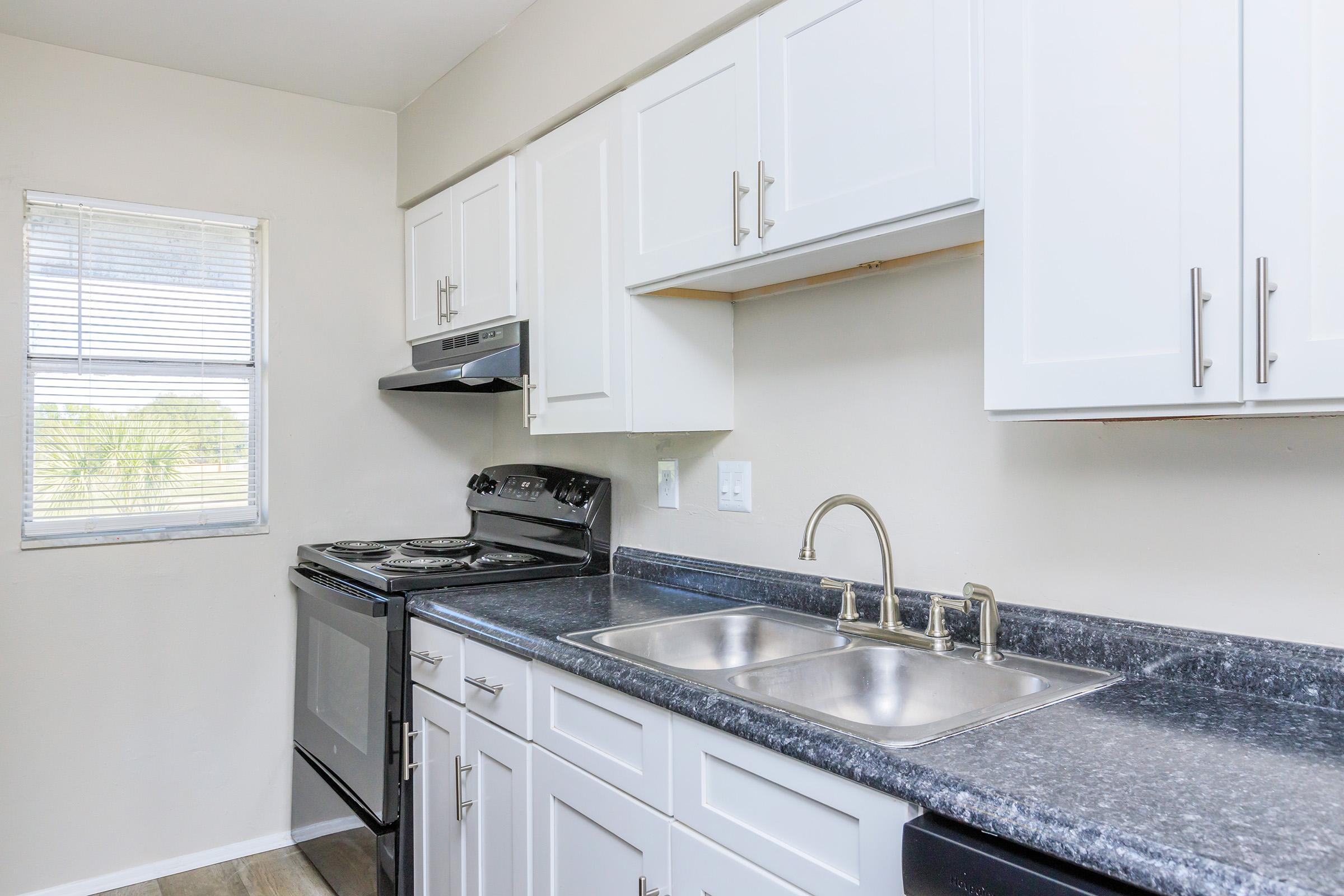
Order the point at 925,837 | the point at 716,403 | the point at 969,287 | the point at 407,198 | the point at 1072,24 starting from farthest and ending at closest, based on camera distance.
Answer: the point at 407,198 → the point at 716,403 → the point at 969,287 → the point at 1072,24 → the point at 925,837

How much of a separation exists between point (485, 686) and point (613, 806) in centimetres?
47

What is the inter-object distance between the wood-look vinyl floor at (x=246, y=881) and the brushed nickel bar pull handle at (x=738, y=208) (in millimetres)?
2203

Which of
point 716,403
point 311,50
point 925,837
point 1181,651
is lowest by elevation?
point 925,837

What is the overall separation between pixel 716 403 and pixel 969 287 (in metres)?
0.72

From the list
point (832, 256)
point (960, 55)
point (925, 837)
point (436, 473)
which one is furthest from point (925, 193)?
point (436, 473)

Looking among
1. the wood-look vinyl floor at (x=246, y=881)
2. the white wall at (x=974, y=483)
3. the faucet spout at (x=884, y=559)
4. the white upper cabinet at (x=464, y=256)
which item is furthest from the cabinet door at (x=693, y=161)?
the wood-look vinyl floor at (x=246, y=881)

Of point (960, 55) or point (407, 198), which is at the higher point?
point (407, 198)

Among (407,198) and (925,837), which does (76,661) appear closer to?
(407,198)

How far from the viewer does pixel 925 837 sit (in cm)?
92

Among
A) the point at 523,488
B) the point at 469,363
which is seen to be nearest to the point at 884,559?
→ the point at 469,363

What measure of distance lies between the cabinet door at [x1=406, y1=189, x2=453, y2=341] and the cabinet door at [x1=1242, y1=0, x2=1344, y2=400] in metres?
2.27

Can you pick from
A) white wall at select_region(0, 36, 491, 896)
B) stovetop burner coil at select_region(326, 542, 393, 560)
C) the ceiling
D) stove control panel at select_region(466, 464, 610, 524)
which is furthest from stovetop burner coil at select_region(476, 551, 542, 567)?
the ceiling

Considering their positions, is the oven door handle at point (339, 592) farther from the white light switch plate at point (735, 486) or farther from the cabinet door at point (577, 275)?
the white light switch plate at point (735, 486)

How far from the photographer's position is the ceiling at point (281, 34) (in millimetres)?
2340
